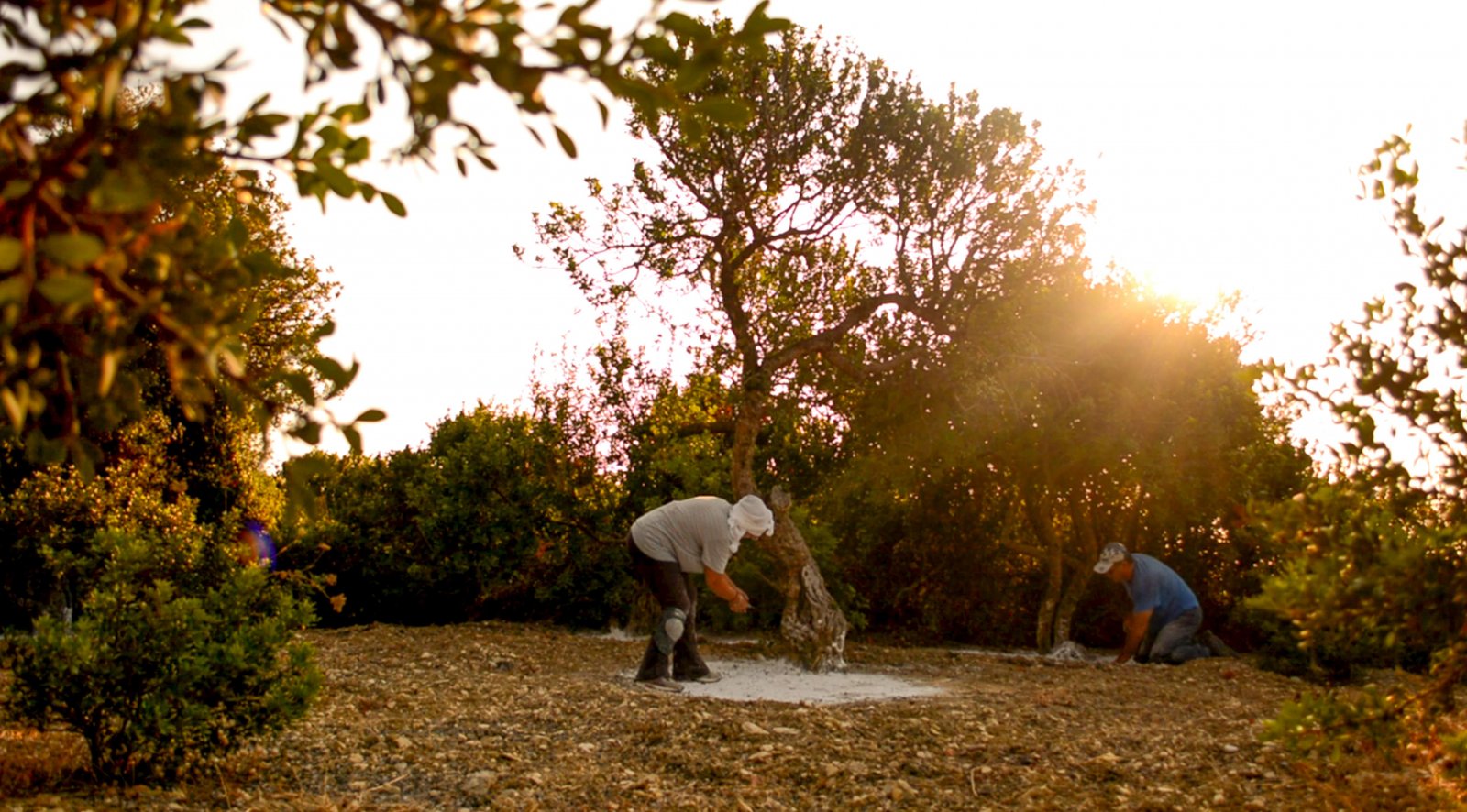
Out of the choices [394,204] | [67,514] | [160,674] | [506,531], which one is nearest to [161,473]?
[67,514]

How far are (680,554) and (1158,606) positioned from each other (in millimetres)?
5928

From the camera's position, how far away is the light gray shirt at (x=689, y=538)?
29.5 feet

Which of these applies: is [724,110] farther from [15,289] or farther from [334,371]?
[15,289]

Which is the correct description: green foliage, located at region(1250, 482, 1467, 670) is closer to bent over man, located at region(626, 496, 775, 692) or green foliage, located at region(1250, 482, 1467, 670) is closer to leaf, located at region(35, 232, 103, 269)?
leaf, located at region(35, 232, 103, 269)

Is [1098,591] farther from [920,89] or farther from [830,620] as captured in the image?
[920,89]

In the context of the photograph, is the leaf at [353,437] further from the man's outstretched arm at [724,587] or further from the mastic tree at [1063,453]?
the mastic tree at [1063,453]

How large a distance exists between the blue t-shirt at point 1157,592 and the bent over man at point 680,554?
191 inches

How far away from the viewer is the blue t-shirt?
12.2 m

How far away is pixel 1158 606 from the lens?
12.6 metres

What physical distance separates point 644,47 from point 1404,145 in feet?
9.75

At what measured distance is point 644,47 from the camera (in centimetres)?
212

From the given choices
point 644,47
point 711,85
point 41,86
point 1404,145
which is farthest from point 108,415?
point 711,85

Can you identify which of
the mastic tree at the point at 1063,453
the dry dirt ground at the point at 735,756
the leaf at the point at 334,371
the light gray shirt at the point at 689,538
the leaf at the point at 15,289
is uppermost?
the mastic tree at the point at 1063,453

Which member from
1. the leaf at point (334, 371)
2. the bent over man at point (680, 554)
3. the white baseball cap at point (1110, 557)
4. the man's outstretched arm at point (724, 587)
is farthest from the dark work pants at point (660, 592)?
the leaf at point (334, 371)
